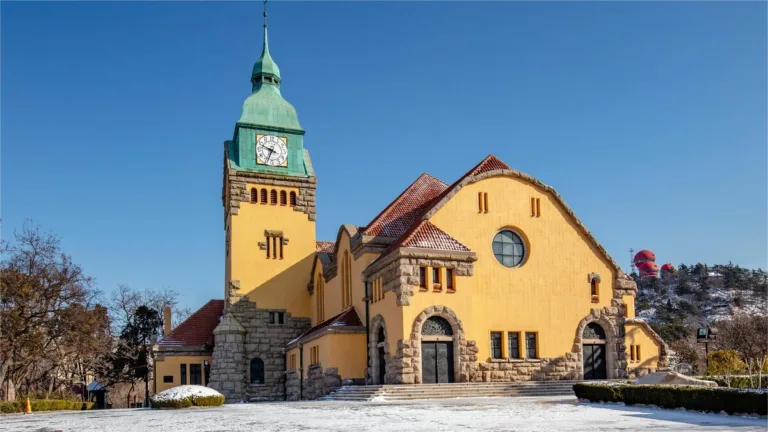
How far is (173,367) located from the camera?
39.1m

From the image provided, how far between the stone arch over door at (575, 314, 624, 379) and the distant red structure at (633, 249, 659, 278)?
257 ft

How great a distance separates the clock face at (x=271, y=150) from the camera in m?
41.2

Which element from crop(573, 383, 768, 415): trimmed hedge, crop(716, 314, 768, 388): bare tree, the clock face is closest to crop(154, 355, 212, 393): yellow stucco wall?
the clock face

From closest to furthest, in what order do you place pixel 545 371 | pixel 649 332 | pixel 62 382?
1. pixel 545 371
2. pixel 649 332
3. pixel 62 382

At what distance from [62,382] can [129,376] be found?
4.27 m

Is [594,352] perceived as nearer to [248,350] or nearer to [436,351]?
[436,351]

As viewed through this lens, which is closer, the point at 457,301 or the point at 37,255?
the point at 457,301

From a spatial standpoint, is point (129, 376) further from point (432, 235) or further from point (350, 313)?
point (432, 235)

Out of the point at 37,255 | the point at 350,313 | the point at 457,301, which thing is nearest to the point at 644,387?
the point at 457,301

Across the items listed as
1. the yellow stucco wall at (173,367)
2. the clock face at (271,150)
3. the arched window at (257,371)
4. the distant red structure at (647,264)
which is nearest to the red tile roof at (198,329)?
the yellow stucco wall at (173,367)

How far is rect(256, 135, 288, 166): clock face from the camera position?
41.2 m

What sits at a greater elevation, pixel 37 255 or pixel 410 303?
pixel 37 255

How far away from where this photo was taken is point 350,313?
3234cm

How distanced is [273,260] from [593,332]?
1766 centimetres
